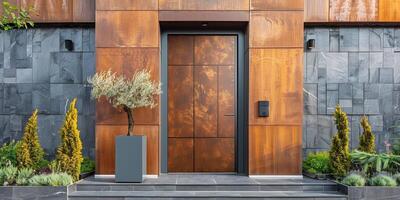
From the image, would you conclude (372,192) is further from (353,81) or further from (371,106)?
(353,81)

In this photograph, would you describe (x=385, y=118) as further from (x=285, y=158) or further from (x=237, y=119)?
(x=237, y=119)

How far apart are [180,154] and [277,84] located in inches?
121

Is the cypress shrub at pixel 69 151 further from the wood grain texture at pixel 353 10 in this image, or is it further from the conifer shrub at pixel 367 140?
the wood grain texture at pixel 353 10

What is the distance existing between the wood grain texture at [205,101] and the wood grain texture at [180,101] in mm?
153

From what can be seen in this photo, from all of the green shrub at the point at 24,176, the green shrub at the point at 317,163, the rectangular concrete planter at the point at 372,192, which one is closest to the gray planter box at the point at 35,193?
the green shrub at the point at 24,176

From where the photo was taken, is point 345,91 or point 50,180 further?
point 345,91

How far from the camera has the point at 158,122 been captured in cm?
909

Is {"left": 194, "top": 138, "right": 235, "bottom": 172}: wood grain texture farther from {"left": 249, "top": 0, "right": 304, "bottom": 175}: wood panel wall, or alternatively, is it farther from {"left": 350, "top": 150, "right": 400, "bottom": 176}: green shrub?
{"left": 350, "top": 150, "right": 400, "bottom": 176}: green shrub

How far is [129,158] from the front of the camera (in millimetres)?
8328

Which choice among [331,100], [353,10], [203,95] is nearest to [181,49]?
[203,95]

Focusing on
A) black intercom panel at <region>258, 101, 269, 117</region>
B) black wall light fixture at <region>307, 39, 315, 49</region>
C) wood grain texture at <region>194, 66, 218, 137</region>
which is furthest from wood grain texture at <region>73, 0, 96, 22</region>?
black wall light fixture at <region>307, 39, 315, 49</region>

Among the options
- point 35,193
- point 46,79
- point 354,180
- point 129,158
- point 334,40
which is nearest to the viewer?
point 35,193

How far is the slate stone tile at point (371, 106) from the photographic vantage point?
33.6 ft

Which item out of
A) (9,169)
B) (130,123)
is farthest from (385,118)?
(9,169)
